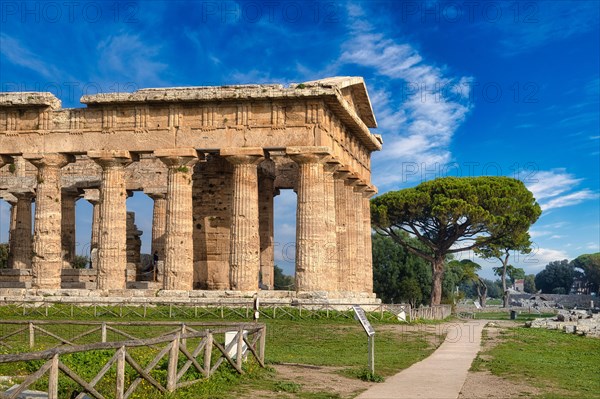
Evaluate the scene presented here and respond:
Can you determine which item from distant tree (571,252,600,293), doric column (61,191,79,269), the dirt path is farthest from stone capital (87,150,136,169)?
distant tree (571,252,600,293)

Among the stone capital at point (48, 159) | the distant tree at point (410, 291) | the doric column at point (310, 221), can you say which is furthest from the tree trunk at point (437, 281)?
the stone capital at point (48, 159)

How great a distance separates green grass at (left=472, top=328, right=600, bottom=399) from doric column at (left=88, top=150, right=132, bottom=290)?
16.9 metres

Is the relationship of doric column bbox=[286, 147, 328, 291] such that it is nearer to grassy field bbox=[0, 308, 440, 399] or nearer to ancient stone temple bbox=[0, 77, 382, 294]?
ancient stone temple bbox=[0, 77, 382, 294]

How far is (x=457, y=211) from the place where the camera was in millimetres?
50281

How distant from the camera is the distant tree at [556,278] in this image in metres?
126

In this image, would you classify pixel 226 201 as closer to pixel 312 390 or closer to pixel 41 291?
pixel 41 291

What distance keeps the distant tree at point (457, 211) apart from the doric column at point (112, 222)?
2630 centimetres

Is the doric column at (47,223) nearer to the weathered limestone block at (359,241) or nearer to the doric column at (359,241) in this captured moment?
the doric column at (359,241)

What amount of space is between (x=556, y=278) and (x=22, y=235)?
357 ft

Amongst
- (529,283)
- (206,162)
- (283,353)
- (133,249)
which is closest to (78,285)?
(133,249)

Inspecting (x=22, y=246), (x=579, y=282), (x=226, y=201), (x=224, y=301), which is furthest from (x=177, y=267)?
(x=579, y=282)

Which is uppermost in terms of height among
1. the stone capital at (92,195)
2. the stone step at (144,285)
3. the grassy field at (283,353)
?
the stone capital at (92,195)

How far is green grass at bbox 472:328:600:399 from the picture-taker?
13.9 metres

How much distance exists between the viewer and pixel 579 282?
126625 millimetres
